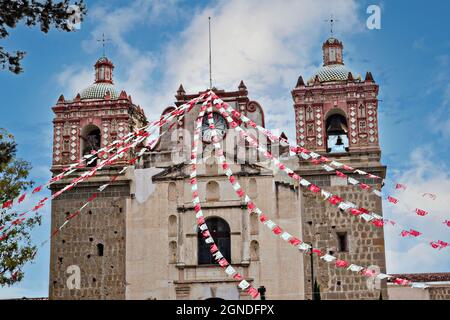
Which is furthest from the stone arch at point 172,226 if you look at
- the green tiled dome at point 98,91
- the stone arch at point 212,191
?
the green tiled dome at point 98,91

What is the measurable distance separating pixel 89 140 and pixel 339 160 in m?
10.0

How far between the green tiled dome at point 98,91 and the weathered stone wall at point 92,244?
3839 millimetres

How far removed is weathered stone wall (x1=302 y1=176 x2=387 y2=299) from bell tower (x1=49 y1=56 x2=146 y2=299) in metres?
6.93

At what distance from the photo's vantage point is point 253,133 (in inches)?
1185

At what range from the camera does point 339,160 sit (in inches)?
1163

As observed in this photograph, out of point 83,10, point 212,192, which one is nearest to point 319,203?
point 212,192

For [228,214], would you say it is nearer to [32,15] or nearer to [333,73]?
[333,73]

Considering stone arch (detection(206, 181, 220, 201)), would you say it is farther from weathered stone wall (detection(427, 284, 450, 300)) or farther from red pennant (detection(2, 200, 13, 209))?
weathered stone wall (detection(427, 284, 450, 300))

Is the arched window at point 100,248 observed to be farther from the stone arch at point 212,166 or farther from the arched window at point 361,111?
the arched window at point 361,111

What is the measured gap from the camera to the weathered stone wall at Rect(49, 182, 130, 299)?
29500mm

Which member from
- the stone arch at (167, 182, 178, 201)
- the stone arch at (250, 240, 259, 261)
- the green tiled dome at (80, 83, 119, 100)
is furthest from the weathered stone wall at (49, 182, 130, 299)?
Answer: the stone arch at (250, 240, 259, 261)

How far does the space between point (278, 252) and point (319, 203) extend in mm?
2347

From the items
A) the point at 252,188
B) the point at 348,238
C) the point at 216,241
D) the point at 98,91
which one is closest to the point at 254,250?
the point at 216,241
